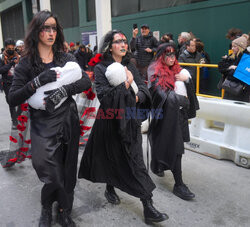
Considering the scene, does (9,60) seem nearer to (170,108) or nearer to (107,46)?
(107,46)

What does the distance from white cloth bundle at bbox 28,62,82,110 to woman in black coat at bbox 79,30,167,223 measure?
0.31 meters

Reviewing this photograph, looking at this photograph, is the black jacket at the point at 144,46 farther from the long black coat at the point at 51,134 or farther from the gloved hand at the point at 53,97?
the gloved hand at the point at 53,97

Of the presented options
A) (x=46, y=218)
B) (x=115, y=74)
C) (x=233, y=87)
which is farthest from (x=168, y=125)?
(x=233, y=87)

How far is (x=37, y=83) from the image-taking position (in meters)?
2.44

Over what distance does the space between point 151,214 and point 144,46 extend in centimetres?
610

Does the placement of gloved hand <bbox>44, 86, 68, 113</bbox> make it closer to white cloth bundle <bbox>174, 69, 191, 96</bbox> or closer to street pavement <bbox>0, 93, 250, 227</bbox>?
street pavement <bbox>0, 93, 250, 227</bbox>

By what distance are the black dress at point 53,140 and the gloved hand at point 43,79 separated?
0.24 feet

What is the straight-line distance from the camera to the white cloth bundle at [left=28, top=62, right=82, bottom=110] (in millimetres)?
2533

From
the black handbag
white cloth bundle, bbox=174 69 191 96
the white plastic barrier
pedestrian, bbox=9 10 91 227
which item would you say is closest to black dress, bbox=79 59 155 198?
pedestrian, bbox=9 10 91 227

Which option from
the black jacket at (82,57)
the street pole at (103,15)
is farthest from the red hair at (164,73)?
the black jacket at (82,57)

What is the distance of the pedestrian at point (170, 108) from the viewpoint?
3.33 metres

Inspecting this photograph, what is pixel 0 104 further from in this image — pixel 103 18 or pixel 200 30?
pixel 200 30

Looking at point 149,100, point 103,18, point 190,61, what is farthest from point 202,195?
point 103,18

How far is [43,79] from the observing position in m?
2.44
